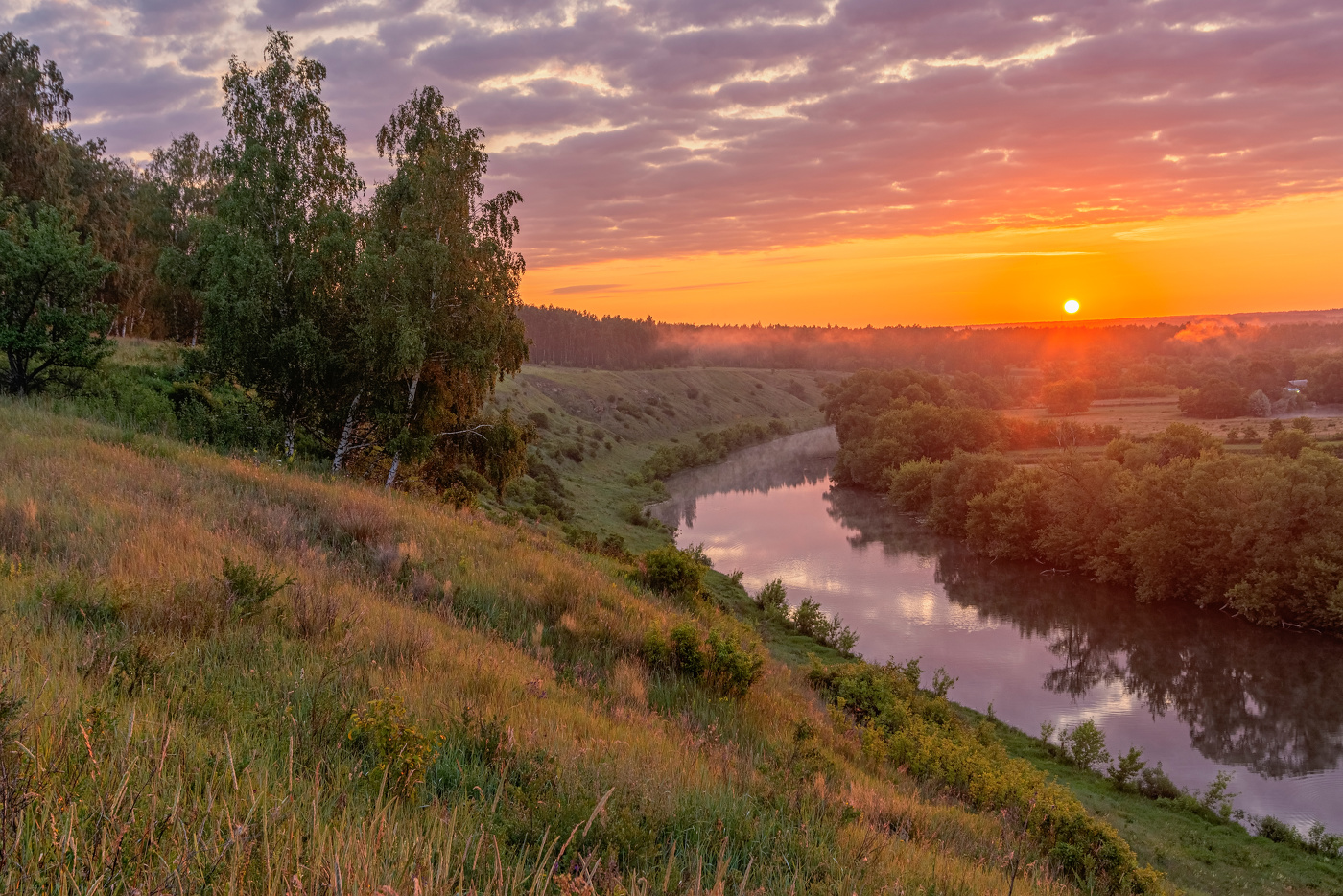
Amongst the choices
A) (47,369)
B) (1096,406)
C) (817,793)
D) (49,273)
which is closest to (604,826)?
(817,793)

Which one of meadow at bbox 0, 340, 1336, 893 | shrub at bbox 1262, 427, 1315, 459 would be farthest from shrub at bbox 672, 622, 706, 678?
shrub at bbox 1262, 427, 1315, 459

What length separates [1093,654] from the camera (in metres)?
36.7

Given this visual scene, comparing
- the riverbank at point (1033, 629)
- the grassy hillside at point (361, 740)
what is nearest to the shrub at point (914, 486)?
the riverbank at point (1033, 629)

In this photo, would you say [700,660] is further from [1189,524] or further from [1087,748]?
[1189,524]

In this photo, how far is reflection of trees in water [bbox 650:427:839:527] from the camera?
73375 mm

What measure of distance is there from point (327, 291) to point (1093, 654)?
38.0 meters

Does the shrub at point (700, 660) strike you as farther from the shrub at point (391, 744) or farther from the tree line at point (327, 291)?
the tree line at point (327, 291)

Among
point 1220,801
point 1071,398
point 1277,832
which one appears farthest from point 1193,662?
point 1071,398

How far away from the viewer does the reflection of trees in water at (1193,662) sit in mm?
28641

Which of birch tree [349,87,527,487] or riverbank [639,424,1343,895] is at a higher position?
birch tree [349,87,527,487]

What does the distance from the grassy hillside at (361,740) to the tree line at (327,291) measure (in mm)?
9578

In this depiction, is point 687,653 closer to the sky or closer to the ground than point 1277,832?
closer to the sky

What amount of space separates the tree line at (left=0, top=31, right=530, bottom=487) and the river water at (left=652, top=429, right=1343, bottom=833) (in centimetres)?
2425

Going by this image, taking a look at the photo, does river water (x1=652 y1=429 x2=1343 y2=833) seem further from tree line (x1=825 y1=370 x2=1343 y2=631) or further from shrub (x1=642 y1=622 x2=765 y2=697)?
shrub (x1=642 y1=622 x2=765 y2=697)
